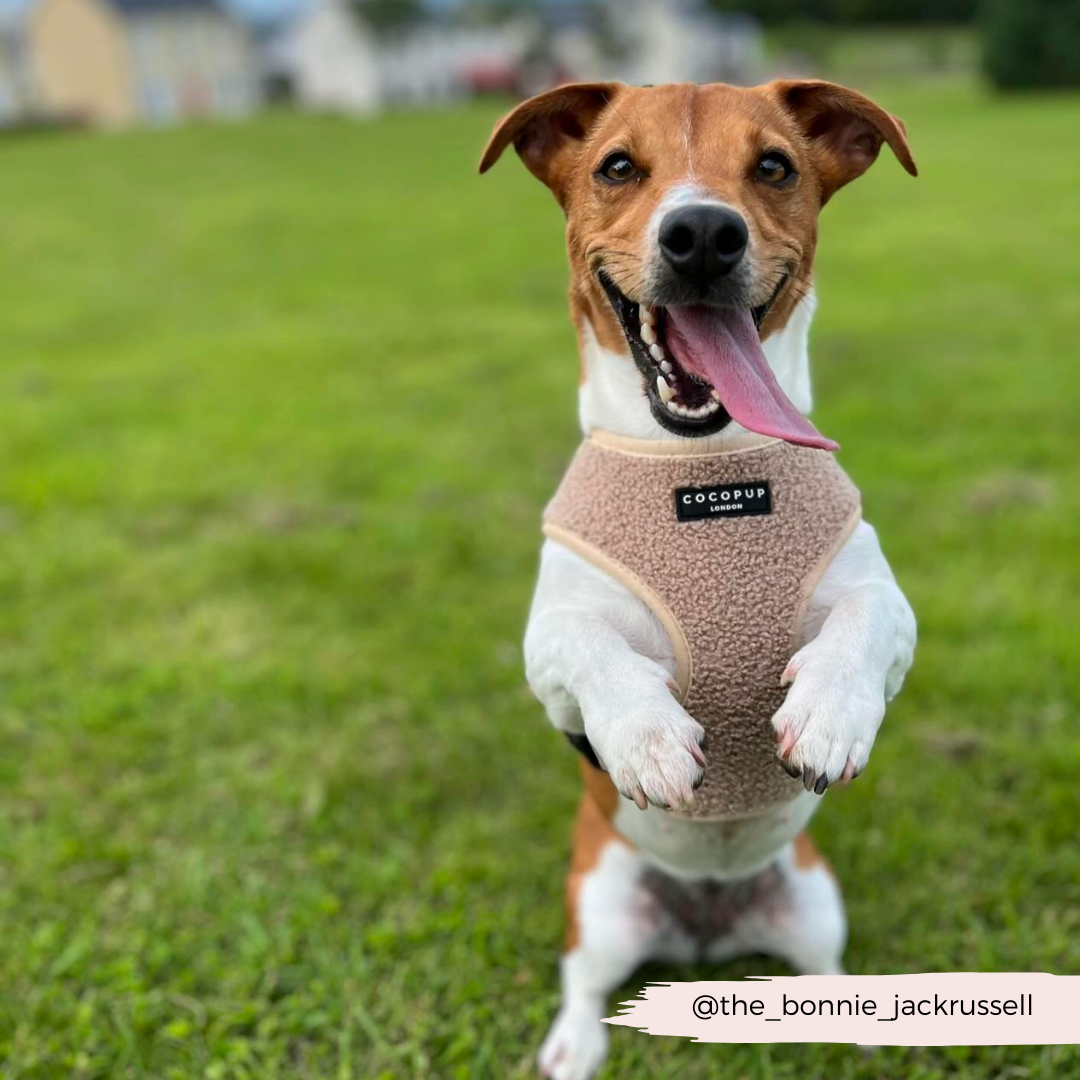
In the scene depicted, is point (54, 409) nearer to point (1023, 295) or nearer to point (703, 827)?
point (703, 827)

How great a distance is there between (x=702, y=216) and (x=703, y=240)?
0.16ft

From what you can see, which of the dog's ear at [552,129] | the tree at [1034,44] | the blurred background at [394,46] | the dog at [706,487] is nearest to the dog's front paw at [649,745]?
the dog at [706,487]

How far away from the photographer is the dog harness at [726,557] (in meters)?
2.35

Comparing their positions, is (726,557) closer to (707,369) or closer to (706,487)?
(706,487)

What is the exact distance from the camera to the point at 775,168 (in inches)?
94.6

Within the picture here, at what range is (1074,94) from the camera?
3522 centimetres

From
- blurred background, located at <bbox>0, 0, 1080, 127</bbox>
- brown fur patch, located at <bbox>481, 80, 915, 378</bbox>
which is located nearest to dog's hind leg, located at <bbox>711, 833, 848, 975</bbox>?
brown fur patch, located at <bbox>481, 80, 915, 378</bbox>

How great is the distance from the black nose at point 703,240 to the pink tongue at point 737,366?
0.12 m

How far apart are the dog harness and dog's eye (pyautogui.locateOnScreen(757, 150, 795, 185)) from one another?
58cm

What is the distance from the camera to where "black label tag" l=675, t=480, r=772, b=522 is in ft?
7.86

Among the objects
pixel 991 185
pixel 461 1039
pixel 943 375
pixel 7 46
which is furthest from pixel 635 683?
pixel 7 46

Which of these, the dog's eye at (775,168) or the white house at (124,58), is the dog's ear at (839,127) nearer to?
the dog's eye at (775,168)

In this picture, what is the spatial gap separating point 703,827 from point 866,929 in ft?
3.12

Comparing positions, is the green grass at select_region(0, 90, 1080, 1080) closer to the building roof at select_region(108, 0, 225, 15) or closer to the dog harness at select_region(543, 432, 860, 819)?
the dog harness at select_region(543, 432, 860, 819)
